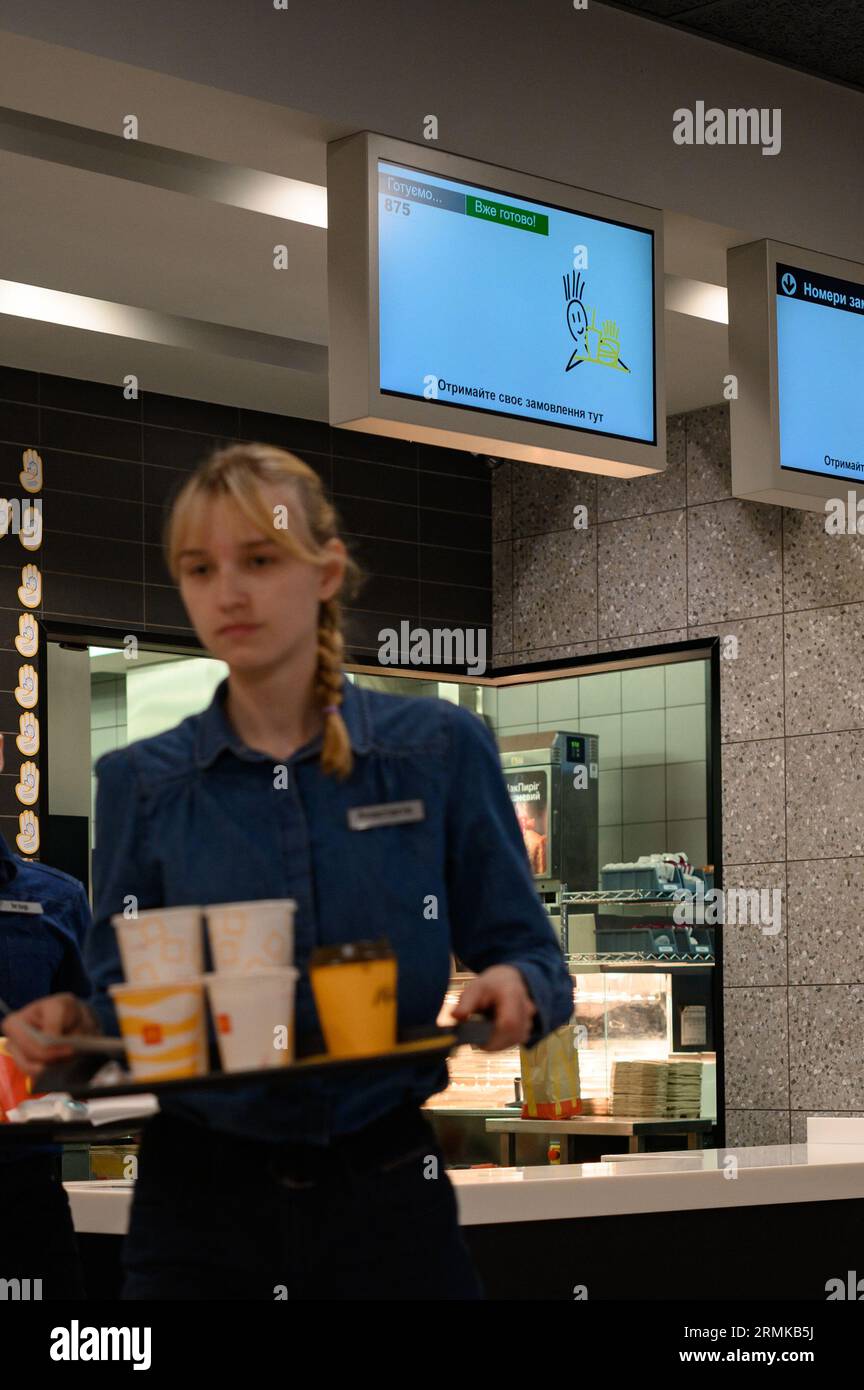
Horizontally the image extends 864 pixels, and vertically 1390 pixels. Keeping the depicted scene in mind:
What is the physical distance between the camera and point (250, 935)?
1.42 m

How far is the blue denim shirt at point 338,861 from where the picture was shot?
1.51m

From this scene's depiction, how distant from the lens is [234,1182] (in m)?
1.50

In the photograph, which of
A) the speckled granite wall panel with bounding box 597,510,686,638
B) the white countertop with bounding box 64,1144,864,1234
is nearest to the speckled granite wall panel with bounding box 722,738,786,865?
the speckled granite wall panel with bounding box 597,510,686,638

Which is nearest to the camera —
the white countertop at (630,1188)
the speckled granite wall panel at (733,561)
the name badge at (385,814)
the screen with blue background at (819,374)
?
the name badge at (385,814)

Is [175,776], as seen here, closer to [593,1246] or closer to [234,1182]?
[234,1182]

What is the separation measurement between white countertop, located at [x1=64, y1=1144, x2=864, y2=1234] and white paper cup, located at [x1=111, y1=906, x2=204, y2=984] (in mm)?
1998

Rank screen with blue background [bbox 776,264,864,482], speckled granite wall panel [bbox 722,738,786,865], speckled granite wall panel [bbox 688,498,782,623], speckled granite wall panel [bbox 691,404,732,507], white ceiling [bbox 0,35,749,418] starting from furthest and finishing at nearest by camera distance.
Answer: speckled granite wall panel [bbox 691,404,732,507], speckled granite wall panel [bbox 688,498,782,623], speckled granite wall panel [bbox 722,738,786,865], screen with blue background [bbox 776,264,864,482], white ceiling [bbox 0,35,749,418]

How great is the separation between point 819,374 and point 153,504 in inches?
111

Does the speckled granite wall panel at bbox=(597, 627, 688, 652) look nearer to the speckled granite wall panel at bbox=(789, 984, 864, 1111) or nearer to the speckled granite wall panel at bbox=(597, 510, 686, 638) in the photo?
the speckled granite wall panel at bbox=(597, 510, 686, 638)

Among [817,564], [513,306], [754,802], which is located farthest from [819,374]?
[754,802]

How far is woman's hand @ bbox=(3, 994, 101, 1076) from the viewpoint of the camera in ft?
4.64

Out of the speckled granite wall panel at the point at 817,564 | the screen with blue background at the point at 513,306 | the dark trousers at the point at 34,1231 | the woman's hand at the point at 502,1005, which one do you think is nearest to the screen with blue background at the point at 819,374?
the screen with blue background at the point at 513,306

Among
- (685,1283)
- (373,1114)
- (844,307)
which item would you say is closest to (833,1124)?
(685,1283)

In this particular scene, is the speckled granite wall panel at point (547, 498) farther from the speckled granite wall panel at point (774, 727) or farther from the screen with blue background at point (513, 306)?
the screen with blue background at point (513, 306)
